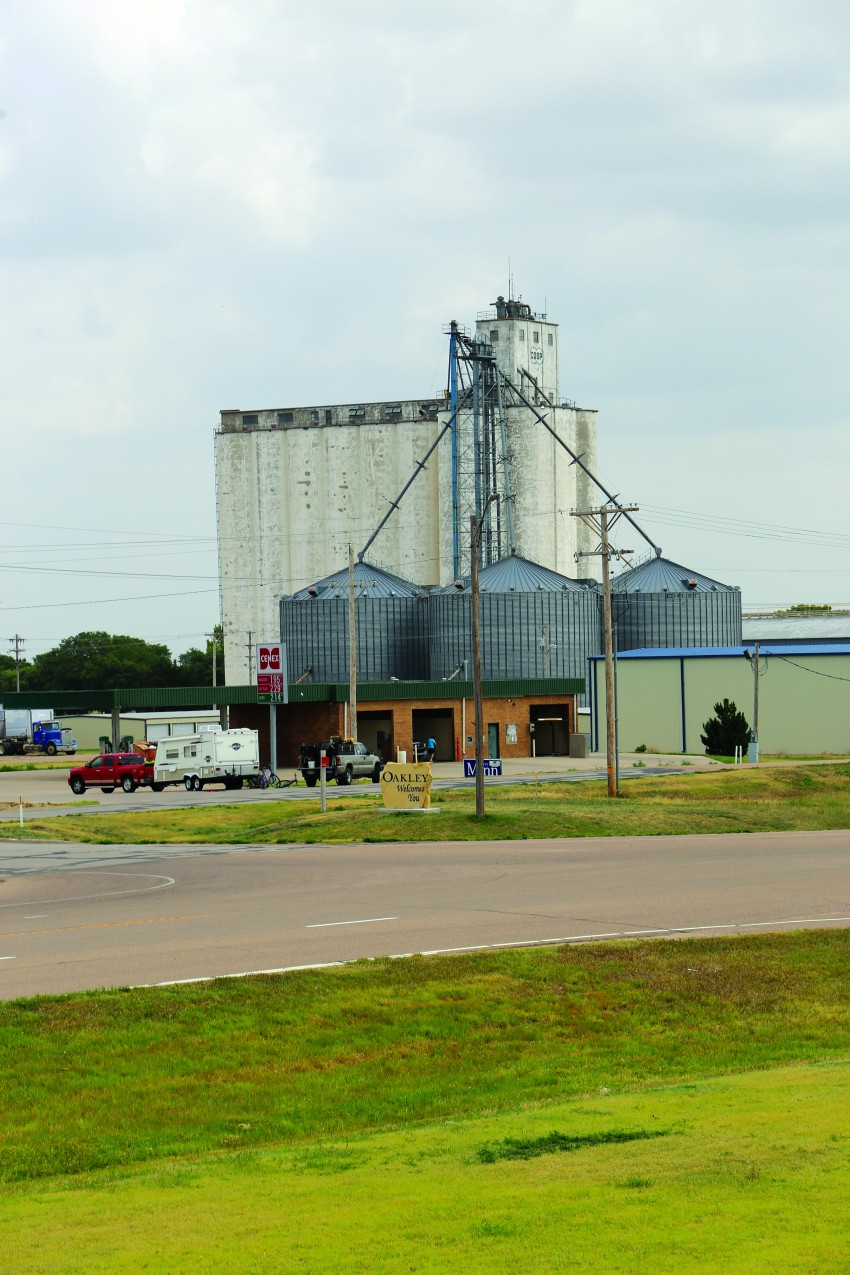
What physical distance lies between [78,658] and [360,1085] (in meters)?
158

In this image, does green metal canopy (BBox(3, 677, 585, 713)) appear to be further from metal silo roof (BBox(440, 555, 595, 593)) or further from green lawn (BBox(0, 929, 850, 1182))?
green lawn (BBox(0, 929, 850, 1182))

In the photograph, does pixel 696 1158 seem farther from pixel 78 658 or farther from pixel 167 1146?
pixel 78 658

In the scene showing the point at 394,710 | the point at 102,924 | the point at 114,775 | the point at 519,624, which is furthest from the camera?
the point at 519,624

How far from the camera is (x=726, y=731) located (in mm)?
72250

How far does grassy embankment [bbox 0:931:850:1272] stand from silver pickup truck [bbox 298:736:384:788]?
140 ft

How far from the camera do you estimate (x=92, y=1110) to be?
10.7 meters

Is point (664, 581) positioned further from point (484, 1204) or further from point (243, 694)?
point (484, 1204)

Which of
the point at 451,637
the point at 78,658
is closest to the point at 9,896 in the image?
the point at 451,637

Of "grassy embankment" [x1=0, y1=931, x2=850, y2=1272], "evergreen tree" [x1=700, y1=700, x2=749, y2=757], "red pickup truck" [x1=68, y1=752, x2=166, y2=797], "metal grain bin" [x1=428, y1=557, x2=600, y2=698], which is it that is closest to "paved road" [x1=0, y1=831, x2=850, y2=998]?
"grassy embankment" [x1=0, y1=931, x2=850, y2=1272]

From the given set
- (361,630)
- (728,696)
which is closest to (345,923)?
(728,696)

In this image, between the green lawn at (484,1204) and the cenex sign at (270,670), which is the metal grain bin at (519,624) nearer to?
the cenex sign at (270,670)

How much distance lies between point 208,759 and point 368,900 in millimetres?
38397

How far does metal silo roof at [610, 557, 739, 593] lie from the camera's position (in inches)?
3957

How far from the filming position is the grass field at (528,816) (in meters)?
35.5
